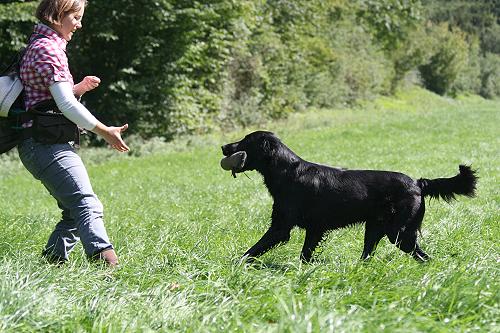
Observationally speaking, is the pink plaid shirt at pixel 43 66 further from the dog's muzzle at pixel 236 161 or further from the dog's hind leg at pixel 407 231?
the dog's hind leg at pixel 407 231

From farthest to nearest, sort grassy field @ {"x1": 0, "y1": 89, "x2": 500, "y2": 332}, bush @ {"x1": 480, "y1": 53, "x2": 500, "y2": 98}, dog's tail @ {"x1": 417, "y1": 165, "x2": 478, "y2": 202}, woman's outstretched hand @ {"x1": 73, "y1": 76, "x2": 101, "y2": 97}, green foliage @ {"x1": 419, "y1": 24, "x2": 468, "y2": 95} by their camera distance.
→ bush @ {"x1": 480, "y1": 53, "x2": 500, "y2": 98}
green foliage @ {"x1": 419, "y1": 24, "x2": 468, "y2": 95}
dog's tail @ {"x1": 417, "y1": 165, "x2": 478, "y2": 202}
woman's outstretched hand @ {"x1": 73, "y1": 76, "x2": 101, "y2": 97}
grassy field @ {"x1": 0, "y1": 89, "x2": 500, "y2": 332}

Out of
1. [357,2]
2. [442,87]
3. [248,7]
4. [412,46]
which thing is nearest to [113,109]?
[248,7]

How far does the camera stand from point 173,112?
20062 millimetres

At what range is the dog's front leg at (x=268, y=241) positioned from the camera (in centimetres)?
436

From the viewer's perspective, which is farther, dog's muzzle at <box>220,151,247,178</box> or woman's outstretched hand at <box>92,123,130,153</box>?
dog's muzzle at <box>220,151,247,178</box>

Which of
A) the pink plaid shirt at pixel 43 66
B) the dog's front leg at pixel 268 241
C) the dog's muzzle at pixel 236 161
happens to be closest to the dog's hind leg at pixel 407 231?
the dog's front leg at pixel 268 241

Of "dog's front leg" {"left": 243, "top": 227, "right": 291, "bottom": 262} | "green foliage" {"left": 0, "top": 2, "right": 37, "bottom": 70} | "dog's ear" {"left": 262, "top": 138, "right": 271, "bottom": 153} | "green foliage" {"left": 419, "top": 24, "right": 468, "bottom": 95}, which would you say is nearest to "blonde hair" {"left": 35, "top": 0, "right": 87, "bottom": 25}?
"dog's ear" {"left": 262, "top": 138, "right": 271, "bottom": 153}

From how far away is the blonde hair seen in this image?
3.68 metres

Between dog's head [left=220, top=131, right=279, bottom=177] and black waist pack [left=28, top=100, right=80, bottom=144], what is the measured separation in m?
1.41

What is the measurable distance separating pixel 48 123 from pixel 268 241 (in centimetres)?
179

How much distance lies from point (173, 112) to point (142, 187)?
8757 mm

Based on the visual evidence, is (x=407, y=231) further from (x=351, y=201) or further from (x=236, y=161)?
(x=236, y=161)

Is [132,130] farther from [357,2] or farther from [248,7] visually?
[357,2]

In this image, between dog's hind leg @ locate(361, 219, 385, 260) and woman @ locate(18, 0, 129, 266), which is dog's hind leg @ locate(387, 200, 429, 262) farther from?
woman @ locate(18, 0, 129, 266)
